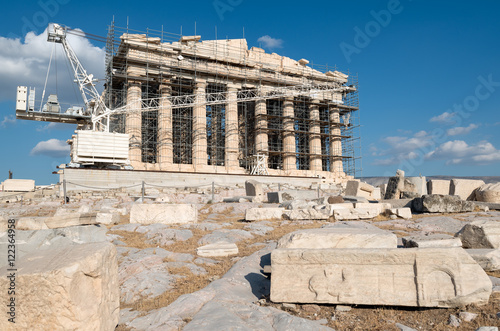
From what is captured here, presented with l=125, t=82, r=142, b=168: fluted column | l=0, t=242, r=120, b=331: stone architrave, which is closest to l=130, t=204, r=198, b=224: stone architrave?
l=0, t=242, r=120, b=331: stone architrave

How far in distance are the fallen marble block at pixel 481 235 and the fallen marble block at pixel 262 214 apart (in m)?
5.59

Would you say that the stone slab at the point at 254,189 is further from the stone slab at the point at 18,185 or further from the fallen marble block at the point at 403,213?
the stone slab at the point at 18,185

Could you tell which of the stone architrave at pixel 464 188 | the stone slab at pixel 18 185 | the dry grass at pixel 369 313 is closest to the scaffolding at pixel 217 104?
the stone slab at pixel 18 185

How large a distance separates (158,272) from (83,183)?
1813cm

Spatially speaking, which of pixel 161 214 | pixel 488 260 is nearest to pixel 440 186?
pixel 488 260

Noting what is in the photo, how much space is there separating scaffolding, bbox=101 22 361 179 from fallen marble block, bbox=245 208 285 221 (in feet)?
56.8

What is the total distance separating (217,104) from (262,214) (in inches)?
924

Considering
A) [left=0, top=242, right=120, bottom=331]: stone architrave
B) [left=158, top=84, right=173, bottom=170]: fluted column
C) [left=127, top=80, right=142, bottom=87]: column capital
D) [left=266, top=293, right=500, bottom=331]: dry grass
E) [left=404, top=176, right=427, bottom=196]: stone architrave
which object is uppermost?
[left=127, top=80, right=142, bottom=87]: column capital

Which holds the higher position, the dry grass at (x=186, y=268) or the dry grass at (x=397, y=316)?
the dry grass at (x=186, y=268)

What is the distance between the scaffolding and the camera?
27.2m

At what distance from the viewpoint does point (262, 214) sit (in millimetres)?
10789

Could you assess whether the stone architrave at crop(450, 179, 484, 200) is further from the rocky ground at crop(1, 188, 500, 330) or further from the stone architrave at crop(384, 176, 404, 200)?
the rocky ground at crop(1, 188, 500, 330)

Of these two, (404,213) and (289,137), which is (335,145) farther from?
(404,213)

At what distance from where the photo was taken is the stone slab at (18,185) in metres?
24.5
